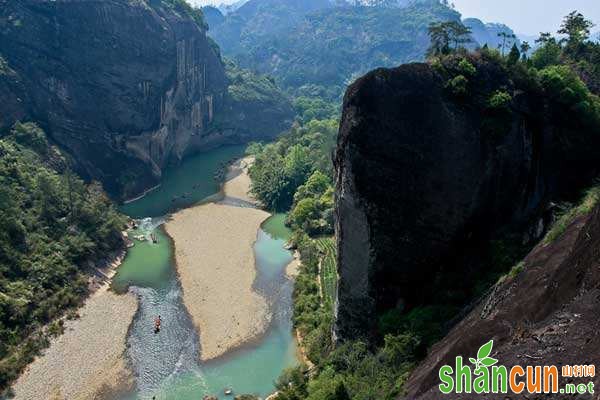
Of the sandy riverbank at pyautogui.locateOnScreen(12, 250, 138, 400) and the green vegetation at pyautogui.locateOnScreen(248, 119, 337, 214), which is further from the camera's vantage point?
the green vegetation at pyautogui.locateOnScreen(248, 119, 337, 214)

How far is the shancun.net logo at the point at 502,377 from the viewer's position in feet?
42.1

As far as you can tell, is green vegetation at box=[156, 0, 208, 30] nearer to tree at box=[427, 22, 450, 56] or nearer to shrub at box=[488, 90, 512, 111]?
tree at box=[427, 22, 450, 56]

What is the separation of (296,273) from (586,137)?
30.4m

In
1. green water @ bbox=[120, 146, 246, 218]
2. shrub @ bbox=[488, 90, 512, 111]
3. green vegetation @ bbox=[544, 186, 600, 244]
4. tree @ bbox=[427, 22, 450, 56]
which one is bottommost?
green water @ bbox=[120, 146, 246, 218]

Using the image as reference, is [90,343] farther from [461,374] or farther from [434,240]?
[461,374]

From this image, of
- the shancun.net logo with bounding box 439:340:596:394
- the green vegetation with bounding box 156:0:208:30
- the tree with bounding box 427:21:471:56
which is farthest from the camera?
the green vegetation with bounding box 156:0:208:30

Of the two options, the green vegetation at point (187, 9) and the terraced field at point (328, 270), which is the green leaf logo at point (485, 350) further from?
the green vegetation at point (187, 9)

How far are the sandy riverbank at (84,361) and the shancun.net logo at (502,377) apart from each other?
1053 inches

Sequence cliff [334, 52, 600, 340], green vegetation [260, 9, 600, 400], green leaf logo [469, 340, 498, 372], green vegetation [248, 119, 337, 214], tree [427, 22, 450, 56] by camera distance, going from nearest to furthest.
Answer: green leaf logo [469, 340, 498, 372] < green vegetation [260, 9, 600, 400] < cliff [334, 52, 600, 340] < tree [427, 22, 450, 56] < green vegetation [248, 119, 337, 214]

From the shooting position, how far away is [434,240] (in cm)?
3083

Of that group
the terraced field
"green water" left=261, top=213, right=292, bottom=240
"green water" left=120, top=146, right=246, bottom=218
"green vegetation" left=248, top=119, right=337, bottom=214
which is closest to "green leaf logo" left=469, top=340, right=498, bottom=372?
the terraced field

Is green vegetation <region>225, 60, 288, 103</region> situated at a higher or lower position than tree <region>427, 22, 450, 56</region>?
lower

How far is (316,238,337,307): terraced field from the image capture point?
46138 millimetres

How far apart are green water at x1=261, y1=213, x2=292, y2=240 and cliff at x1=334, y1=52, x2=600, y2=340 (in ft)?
112
